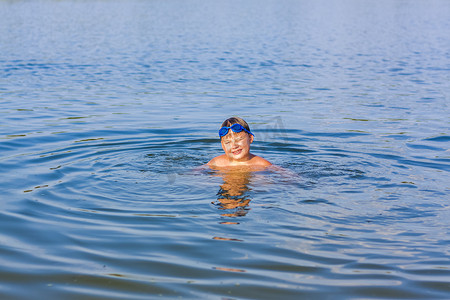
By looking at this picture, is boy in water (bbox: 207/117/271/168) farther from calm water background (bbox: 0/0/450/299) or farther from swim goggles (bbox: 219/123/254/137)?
calm water background (bbox: 0/0/450/299)

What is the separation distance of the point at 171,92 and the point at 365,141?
24.4 feet

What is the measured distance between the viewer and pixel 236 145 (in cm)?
895

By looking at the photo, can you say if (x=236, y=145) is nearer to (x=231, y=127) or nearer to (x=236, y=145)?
(x=236, y=145)

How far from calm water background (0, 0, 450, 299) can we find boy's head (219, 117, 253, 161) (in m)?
0.58

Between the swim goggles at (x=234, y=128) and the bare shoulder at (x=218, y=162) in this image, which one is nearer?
the swim goggles at (x=234, y=128)

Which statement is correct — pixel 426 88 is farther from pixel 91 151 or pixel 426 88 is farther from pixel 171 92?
pixel 91 151

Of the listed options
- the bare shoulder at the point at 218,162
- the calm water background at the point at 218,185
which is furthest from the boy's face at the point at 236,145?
the calm water background at the point at 218,185

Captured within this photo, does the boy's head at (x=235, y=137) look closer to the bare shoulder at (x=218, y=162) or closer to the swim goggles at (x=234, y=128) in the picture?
the swim goggles at (x=234, y=128)

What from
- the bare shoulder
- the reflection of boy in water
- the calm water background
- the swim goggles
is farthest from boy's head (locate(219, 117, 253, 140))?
the calm water background

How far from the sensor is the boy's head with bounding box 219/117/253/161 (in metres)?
8.84

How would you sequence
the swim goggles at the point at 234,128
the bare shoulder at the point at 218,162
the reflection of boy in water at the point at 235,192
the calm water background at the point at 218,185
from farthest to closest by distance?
the bare shoulder at the point at 218,162
the swim goggles at the point at 234,128
the reflection of boy in water at the point at 235,192
the calm water background at the point at 218,185

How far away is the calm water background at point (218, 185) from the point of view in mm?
4984

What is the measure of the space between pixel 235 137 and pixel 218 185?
1.20 m

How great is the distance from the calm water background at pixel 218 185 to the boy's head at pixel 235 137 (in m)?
0.58
